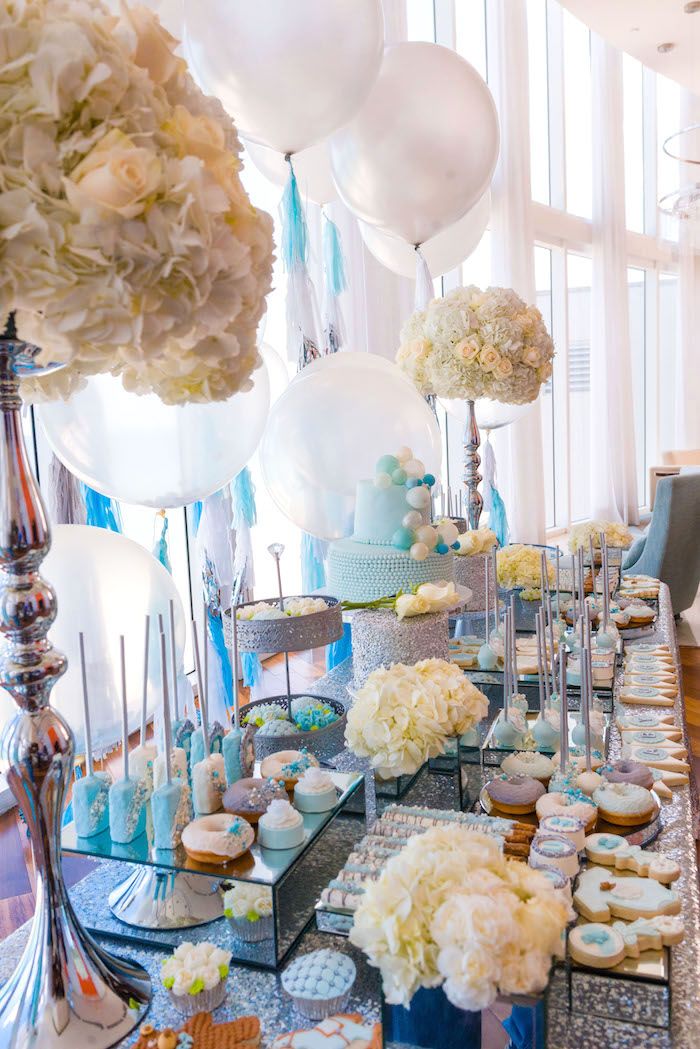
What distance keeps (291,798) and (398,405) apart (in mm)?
1199

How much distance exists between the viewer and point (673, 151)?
1007cm

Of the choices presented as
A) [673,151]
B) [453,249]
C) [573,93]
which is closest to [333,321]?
[453,249]

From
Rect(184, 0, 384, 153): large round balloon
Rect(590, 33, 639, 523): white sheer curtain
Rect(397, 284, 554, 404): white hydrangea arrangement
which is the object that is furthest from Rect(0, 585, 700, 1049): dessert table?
Rect(590, 33, 639, 523): white sheer curtain

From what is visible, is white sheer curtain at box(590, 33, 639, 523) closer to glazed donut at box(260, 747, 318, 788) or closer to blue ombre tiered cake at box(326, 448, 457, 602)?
blue ombre tiered cake at box(326, 448, 457, 602)

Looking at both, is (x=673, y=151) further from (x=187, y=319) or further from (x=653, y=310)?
(x=187, y=319)

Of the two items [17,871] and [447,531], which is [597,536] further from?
[17,871]

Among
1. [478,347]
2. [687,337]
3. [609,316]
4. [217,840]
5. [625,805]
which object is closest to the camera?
[217,840]

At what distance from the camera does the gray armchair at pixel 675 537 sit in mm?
4539

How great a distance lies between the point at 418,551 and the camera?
5.03 ft

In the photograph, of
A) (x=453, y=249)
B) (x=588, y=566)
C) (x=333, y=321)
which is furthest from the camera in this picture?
(x=333, y=321)

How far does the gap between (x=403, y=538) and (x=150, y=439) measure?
51 cm

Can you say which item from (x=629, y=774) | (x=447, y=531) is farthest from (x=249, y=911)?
(x=447, y=531)

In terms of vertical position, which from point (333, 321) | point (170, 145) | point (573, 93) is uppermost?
point (573, 93)

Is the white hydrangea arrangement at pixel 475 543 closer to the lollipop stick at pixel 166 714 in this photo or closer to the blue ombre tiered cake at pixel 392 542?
the blue ombre tiered cake at pixel 392 542
